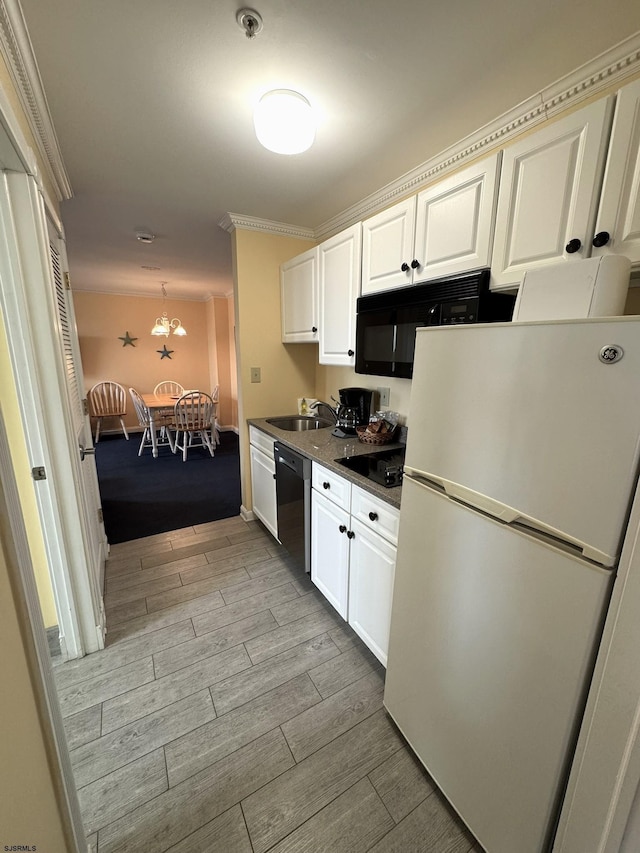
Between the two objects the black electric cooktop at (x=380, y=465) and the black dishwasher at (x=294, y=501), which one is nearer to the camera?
the black electric cooktop at (x=380, y=465)

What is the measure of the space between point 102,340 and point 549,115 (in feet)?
21.2

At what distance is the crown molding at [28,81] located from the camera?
103cm

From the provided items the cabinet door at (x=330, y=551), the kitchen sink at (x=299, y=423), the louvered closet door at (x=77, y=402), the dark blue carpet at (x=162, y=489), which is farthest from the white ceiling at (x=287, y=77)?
the dark blue carpet at (x=162, y=489)

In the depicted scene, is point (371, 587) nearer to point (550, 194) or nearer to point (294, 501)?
point (294, 501)

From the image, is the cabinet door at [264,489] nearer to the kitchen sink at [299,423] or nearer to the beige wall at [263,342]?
the beige wall at [263,342]

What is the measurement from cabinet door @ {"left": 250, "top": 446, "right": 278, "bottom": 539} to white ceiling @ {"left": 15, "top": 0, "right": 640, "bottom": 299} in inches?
71.6

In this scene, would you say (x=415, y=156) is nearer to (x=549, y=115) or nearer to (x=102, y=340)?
(x=549, y=115)

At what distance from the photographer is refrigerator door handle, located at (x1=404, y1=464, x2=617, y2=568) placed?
736 mm

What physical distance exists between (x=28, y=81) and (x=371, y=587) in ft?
7.93

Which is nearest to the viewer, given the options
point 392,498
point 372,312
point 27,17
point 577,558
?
point 577,558

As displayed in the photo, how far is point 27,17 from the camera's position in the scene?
3.41 feet

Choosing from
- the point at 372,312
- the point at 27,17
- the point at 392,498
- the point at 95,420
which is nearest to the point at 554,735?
the point at 392,498

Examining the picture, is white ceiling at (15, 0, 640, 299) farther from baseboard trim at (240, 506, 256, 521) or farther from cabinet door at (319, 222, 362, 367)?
baseboard trim at (240, 506, 256, 521)

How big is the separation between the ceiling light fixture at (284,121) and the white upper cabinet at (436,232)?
1.90 feet
